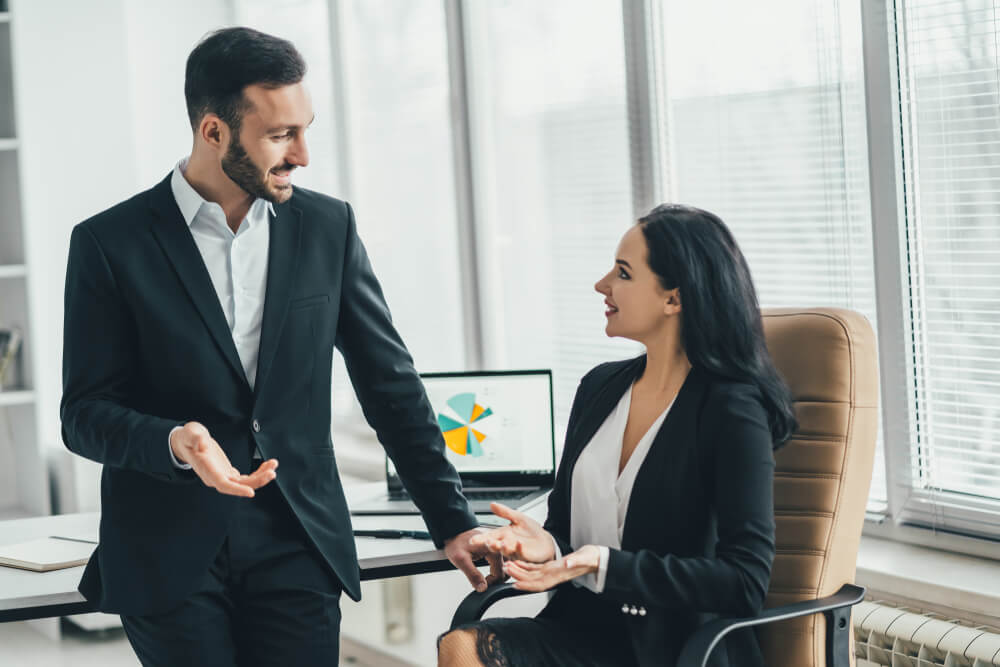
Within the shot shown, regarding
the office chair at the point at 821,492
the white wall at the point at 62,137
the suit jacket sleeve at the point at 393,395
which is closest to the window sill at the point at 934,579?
the office chair at the point at 821,492

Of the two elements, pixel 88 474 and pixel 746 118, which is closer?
pixel 746 118

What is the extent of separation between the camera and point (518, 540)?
175 cm

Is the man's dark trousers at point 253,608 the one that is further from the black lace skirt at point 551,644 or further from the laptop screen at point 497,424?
the laptop screen at point 497,424

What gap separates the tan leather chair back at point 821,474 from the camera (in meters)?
1.86

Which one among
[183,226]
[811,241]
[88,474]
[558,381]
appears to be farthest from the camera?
[88,474]

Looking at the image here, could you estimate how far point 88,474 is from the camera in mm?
3838

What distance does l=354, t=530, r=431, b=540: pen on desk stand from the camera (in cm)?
216

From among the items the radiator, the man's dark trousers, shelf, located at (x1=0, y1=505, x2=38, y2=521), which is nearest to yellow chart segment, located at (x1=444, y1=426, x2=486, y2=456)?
the radiator

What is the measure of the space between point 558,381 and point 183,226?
1947 millimetres

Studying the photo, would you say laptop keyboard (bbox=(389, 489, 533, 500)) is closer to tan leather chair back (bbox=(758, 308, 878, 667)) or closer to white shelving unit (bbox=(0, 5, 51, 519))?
tan leather chair back (bbox=(758, 308, 878, 667))

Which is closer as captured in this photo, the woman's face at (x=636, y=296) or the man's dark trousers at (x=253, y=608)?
the man's dark trousers at (x=253, y=608)

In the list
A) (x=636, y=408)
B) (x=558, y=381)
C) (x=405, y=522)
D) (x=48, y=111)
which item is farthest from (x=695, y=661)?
(x=48, y=111)

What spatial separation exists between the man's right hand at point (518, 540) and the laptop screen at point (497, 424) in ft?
2.71

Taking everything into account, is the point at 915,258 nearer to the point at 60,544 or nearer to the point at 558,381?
the point at 558,381
